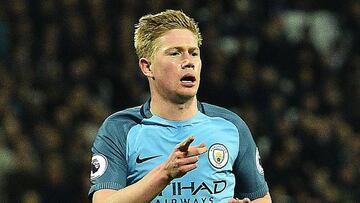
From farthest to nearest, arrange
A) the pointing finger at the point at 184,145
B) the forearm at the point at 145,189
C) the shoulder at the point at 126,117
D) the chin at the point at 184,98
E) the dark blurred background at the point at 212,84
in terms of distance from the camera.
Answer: the dark blurred background at the point at 212,84 < the shoulder at the point at 126,117 < the chin at the point at 184,98 < the forearm at the point at 145,189 < the pointing finger at the point at 184,145

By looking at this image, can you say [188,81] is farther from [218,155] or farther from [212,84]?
[212,84]

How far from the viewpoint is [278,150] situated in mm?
9867

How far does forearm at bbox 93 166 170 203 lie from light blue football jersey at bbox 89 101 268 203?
0.72 ft

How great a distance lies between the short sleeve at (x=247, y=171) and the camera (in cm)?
457

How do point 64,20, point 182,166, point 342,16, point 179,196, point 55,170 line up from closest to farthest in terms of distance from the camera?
point 182,166 → point 179,196 → point 55,170 → point 64,20 → point 342,16

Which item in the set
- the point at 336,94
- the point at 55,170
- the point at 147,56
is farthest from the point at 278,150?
the point at 147,56

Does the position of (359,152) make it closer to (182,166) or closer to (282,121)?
(282,121)

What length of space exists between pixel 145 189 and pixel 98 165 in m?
0.46

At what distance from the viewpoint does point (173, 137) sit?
4492 millimetres

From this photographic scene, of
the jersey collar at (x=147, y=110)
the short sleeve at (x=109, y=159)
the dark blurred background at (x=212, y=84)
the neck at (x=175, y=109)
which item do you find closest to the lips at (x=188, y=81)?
the neck at (x=175, y=109)

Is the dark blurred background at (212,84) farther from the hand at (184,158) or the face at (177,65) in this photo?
the hand at (184,158)

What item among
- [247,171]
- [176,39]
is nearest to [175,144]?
[247,171]

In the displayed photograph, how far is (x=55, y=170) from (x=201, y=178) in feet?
16.3

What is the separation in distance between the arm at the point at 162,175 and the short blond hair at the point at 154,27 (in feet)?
2.35
